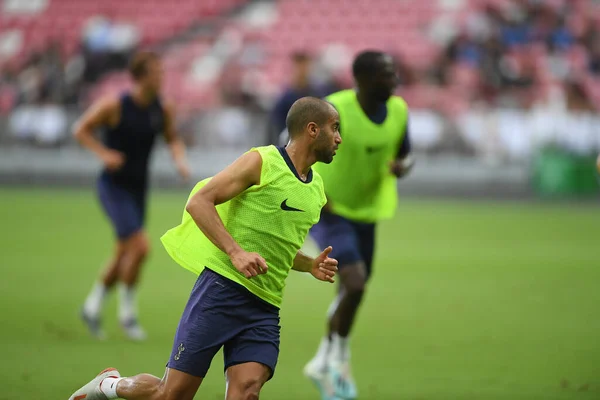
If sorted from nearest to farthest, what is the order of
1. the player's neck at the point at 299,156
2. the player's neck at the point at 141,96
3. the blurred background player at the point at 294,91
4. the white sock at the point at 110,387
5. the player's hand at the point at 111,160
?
1. the player's neck at the point at 299,156
2. the white sock at the point at 110,387
3. the player's hand at the point at 111,160
4. the player's neck at the point at 141,96
5. the blurred background player at the point at 294,91

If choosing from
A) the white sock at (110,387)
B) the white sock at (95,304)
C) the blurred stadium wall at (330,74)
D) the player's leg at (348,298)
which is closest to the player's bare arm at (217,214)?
the white sock at (110,387)

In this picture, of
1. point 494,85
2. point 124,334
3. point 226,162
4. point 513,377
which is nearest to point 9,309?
point 124,334

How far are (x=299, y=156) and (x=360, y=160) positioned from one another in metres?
2.60

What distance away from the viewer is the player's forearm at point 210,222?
Result: 5039 millimetres

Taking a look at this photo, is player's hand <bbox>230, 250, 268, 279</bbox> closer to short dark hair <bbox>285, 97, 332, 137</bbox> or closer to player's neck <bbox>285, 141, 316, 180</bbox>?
player's neck <bbox>285, 141, 316, 180</bbox>

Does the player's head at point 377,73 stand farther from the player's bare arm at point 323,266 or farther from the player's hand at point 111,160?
the player's hand at point 111,160

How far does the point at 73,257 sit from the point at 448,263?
5.99m

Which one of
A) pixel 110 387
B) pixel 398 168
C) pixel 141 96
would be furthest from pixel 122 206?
pixel 110 387

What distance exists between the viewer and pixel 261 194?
529cm

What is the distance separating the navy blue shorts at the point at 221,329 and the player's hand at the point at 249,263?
367 mm

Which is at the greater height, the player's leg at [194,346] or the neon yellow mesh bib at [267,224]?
the neon yellow mesh bib at [267,224]

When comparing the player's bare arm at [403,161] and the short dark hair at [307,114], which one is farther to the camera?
the player's bare arm at [403,161]

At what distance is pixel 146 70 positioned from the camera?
32.9ft

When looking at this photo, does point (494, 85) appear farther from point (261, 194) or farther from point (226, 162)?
point (261, 194)
